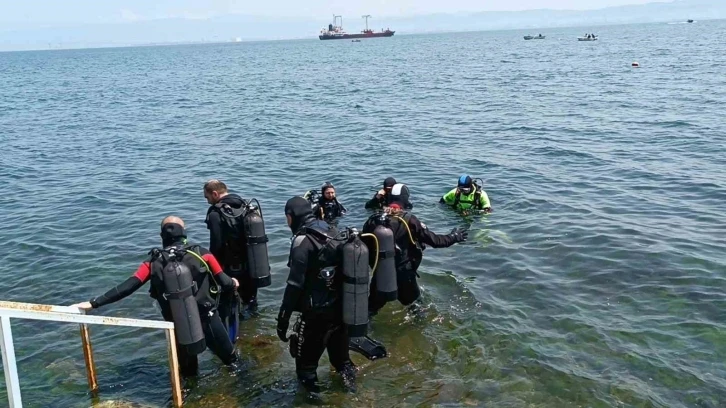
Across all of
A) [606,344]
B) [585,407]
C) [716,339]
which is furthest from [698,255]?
[585,407]

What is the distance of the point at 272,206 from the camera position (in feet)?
55.2

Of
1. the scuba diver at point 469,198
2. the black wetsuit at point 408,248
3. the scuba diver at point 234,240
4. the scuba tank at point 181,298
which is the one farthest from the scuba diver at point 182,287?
the scuba diver at point 469,198

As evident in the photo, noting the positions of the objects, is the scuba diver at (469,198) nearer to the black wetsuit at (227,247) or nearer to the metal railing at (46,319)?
the black wetsuit at (227,247)

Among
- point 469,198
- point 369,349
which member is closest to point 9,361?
point 369,349

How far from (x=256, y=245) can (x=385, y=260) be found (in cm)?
170

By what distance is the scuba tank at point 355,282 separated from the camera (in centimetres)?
613

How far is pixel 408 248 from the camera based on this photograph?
8352mm

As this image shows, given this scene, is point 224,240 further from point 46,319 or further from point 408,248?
point 46,319

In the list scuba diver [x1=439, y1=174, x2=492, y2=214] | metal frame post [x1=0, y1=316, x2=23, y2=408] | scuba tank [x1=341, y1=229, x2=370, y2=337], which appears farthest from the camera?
scuba diver [x1=439, y1=174, x2=492, y2=214]

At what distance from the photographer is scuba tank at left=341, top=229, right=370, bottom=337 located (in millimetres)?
6133

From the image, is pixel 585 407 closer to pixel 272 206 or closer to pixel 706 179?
pixel 272 206

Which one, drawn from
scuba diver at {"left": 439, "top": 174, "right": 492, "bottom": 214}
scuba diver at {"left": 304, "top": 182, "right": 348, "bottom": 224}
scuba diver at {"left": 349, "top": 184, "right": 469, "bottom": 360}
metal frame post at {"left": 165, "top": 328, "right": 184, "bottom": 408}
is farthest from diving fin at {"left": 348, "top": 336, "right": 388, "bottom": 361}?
scuba diver at {"left": 439, "top": 174, "right": 492, "bottom": 214}

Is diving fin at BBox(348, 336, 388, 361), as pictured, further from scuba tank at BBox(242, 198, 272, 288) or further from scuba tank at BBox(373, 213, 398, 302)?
scuba tank at BBox(242, 198, 272, 288)

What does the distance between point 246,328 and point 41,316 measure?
4.38 metres
